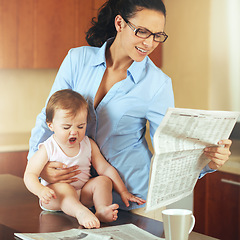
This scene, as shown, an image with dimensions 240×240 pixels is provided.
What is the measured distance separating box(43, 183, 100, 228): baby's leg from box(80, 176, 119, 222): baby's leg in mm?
47

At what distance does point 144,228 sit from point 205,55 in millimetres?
2312

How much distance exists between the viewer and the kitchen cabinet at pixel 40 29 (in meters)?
3.08

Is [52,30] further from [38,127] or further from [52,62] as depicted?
[38,127]

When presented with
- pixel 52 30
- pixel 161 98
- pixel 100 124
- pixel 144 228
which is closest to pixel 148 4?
pixel 161 98

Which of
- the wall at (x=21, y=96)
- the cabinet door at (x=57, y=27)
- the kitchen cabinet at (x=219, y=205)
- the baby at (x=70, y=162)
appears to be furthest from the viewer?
the wall at (x=21, y=96)

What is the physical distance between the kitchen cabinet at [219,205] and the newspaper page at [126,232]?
5.37 ft

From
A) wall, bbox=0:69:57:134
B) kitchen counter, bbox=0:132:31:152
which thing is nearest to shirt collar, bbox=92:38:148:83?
kitchen counter, bbox=0:132:31:152

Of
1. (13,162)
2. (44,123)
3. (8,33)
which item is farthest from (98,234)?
(8,33)

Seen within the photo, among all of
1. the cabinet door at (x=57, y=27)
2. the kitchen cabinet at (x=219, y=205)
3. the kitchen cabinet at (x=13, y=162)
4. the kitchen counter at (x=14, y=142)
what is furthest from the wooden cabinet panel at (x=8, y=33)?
the kitchen cabinet at (x=219, y=205)

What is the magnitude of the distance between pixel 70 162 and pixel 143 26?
493mm

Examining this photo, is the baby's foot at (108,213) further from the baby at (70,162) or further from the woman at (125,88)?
the woman at (125,88)

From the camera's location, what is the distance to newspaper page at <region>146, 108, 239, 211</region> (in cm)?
107

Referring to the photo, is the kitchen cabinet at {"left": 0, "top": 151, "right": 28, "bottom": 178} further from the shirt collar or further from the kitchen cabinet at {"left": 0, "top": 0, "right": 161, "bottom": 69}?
the shirt collar

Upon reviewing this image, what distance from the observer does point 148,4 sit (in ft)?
4.69
